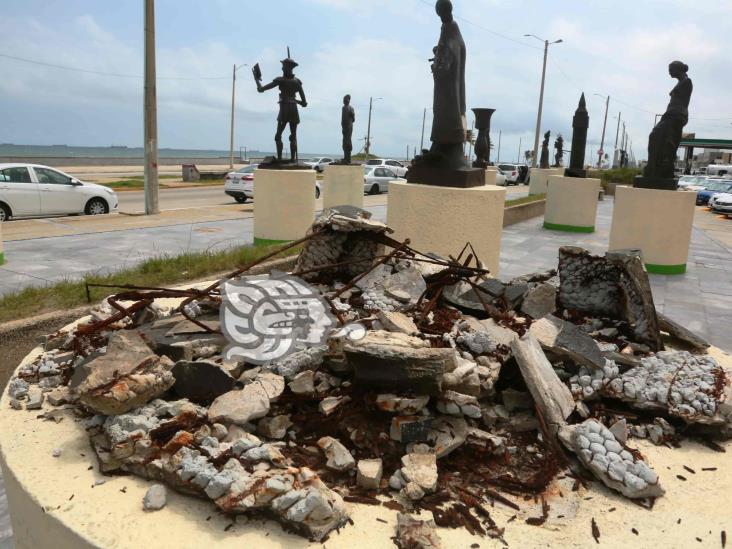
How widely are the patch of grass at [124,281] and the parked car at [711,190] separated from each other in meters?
27.2

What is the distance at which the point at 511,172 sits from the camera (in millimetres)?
37562

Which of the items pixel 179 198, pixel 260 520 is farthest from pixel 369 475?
pixel 179 198

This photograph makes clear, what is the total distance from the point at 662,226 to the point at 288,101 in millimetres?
7087

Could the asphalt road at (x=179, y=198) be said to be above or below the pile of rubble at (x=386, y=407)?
below

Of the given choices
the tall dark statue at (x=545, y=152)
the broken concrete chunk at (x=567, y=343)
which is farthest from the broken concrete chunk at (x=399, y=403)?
the tall dark statue at (x=545, y=152)

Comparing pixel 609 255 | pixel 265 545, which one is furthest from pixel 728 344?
pixel 265 545

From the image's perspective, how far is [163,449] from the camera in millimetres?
2098

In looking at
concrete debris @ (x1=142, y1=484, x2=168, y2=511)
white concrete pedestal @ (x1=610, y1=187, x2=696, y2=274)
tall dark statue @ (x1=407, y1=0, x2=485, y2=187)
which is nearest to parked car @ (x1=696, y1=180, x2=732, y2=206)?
white concrete pedestal @ (x1=610, y1=187, x2=696, y2=274)

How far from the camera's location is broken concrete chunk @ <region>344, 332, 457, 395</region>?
7.38 ft

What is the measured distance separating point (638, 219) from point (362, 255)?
275 inches

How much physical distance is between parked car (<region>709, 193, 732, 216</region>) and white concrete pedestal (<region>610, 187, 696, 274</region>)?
53.3ft

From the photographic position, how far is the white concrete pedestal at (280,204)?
9.83m

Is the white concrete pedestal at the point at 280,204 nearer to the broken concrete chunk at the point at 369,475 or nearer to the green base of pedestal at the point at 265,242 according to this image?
the green base of pedestal at the point at 265,242

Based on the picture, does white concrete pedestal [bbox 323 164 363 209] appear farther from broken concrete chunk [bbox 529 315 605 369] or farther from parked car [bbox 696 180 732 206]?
parked car [bbox 696 180 732 206]
